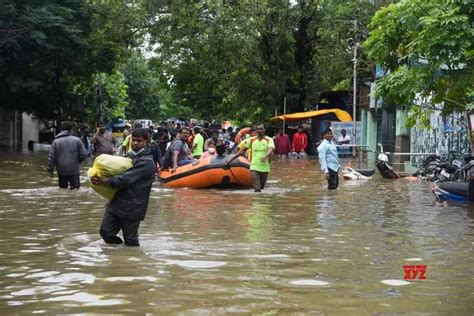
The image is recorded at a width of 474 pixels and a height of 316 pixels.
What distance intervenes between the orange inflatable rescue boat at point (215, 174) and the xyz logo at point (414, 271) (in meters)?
10.2

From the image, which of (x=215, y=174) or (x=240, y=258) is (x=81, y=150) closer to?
(x=215, y=174)

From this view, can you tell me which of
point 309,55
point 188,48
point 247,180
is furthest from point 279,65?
point 247,180

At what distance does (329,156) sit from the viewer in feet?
57.2

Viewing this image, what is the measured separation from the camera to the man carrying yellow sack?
28.8 ft

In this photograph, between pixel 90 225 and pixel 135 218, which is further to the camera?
pixel 90 225

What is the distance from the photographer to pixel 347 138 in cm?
3709

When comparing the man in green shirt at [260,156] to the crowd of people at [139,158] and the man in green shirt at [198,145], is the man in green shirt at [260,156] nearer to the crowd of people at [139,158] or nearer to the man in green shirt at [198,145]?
the crowd of people at [139,158]

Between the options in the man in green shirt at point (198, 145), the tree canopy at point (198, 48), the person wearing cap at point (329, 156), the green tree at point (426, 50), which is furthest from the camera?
the tree canopy at point (198, 48)

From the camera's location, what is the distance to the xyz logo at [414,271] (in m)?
7.70

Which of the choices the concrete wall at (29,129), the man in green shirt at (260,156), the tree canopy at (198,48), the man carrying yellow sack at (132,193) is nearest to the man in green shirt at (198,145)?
the man in green shirt at (260,156)

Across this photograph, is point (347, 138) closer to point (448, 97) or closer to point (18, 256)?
point (448, 97)

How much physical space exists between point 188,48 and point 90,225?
28.6 m

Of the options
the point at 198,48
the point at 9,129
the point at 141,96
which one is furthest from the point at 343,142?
the point at 141,96

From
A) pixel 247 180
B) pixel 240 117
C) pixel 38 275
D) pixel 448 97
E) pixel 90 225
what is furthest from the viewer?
pixel 240 117
